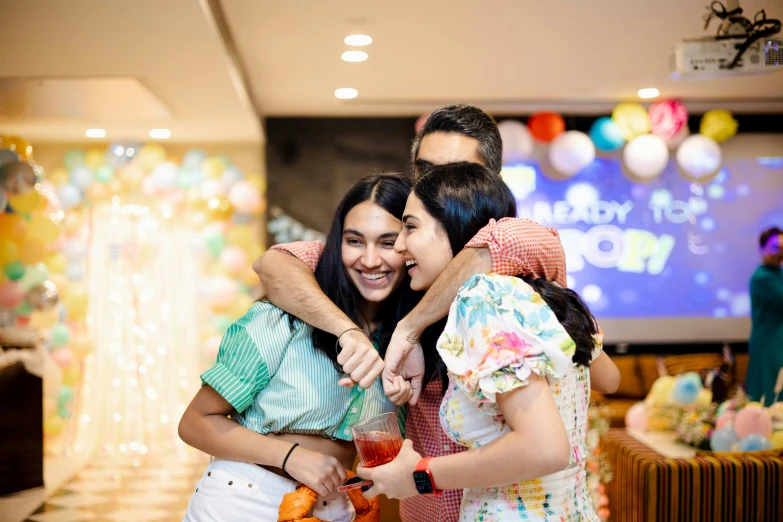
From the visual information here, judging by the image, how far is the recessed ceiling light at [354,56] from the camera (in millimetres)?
5195

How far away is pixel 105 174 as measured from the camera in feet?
22.9

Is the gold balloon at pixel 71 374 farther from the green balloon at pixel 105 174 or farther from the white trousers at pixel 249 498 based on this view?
the white trousers at pixel 249 498

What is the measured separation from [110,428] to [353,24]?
4.30m

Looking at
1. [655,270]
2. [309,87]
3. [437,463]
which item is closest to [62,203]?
[309,87]

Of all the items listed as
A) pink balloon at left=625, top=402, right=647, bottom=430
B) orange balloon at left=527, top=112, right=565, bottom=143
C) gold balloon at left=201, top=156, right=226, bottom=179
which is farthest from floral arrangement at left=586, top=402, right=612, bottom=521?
gold balloon at left=201, top=156, right=226, bottom=179

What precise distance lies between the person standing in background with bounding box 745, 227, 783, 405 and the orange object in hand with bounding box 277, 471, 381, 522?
512 cm

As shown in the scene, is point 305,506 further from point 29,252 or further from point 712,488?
point 29,252

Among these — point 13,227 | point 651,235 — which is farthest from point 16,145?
point 651,235

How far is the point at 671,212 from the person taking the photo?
754 centimetres

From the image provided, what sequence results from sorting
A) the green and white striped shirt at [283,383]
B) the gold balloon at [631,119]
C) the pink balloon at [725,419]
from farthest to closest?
1. the gold balloon at [631,119]
2. the pink balloon at [725,419]
3. the green and white striped shirt at [283,383]

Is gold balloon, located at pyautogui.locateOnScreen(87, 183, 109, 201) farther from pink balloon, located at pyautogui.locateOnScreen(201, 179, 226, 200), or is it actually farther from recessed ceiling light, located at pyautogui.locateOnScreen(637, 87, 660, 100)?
recessed ceiling light, located at pyautogui.locateOnScreen(637, 87, 660, 100)

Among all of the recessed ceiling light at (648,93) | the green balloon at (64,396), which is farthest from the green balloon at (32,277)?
the recessed ceiling light at (648,93)

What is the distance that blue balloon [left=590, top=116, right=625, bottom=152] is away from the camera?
719 cm

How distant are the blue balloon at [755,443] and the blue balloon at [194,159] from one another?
5.01 metres
